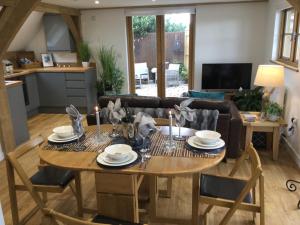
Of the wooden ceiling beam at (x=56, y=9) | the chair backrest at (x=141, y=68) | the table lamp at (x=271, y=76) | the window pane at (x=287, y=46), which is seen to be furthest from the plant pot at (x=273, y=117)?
the wooden ceiling beam at (x=56, y=9)

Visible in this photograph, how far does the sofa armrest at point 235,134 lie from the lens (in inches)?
128

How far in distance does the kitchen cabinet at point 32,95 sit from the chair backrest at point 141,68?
2219mm

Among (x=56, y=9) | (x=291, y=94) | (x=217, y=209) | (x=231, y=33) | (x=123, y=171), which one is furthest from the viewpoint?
(x=231, y=33)

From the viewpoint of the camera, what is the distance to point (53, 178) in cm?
216

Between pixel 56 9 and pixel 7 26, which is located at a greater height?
pixel 56 9

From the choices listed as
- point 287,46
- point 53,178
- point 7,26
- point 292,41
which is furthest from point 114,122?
point 287,46

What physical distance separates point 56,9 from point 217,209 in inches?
174

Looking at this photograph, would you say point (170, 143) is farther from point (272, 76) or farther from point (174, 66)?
point (174, 66)

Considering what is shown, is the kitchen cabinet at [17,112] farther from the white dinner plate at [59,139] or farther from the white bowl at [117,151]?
the white bowl at [117,151]

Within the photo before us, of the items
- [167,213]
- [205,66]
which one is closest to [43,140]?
[167,213]

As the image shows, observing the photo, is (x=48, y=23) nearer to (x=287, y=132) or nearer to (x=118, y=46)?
(x=118, y=46)

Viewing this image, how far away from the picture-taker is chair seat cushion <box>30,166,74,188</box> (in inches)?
83.0

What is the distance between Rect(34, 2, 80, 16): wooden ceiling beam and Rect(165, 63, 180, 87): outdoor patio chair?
2.36 metres

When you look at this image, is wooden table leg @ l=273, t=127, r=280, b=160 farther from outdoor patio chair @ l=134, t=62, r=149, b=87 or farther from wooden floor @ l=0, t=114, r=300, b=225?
outdoor patio chair @ l=134, t=62, r=149, b=87
